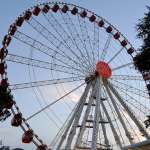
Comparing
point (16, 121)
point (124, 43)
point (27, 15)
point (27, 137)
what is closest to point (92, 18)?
point (124, 43)

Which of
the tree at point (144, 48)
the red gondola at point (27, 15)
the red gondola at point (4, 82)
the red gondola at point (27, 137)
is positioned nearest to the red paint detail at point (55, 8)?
the red gondola at point (27, 15)

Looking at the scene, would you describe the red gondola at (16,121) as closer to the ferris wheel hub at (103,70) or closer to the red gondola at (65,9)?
the ferris wheel hub at (103,70)

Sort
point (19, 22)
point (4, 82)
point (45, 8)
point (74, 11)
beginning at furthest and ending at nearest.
Result: point (74, 11), point (45, 8), point (19, 22), point (4, 82)

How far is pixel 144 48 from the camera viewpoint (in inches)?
970

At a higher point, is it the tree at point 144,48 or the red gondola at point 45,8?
the red gondola at point 45,8

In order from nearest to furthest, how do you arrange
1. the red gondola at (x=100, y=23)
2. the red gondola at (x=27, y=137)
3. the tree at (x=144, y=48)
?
the tree at (x=144, y=48)
the red gondola at (x=27, y=137)
the red gondola at (x=100, y=23)

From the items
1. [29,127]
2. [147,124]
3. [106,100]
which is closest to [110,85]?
[106,100]

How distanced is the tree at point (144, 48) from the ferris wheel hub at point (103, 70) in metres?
19.0

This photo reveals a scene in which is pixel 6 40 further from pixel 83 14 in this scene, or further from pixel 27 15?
pixel 83 14

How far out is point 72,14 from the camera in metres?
49.3

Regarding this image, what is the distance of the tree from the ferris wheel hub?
A: 1901cm

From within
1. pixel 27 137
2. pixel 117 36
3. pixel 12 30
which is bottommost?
pixel 27 137

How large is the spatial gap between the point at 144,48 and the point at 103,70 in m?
20.3

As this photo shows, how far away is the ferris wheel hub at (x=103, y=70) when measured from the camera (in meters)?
44.7
